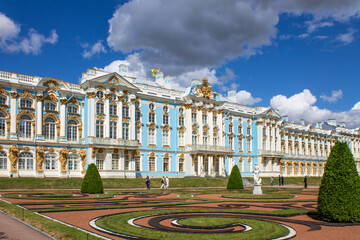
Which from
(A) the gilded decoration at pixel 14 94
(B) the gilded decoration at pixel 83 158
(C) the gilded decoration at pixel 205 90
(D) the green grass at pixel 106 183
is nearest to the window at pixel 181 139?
(C) the gilded decoration at pixel 205 90

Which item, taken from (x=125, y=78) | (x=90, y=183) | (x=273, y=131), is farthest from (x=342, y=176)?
(x=273, y=131)

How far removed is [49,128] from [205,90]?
23979mm

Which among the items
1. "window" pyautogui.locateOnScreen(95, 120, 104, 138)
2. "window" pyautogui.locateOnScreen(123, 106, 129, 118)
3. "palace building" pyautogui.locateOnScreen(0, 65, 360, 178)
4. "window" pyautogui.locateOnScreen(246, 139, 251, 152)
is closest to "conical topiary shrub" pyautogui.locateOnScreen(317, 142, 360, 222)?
"palace building" pyautogui.locateOnScreen(0, 65, 360, 178)

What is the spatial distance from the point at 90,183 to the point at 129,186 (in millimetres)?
11400

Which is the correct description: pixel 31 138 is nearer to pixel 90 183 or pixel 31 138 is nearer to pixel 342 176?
pixel 90 183

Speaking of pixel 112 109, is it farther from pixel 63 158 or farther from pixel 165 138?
pixel 165 138

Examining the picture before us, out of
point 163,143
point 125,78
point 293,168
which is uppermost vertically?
point 125,78

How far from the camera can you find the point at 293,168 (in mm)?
74688

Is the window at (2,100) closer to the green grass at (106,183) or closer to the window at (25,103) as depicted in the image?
the window at (25,103)

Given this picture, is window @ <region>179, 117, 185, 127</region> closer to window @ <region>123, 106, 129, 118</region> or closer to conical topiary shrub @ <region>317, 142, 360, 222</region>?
window @ <region>123, 106, 129, 118</region>

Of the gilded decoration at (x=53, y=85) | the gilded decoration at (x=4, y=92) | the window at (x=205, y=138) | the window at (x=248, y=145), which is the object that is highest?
the gilded decoration at (x=53, y=85)

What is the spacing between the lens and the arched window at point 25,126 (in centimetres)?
4025

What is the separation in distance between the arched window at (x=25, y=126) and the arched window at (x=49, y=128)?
1813 mm

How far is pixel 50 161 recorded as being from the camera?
1650 inches
